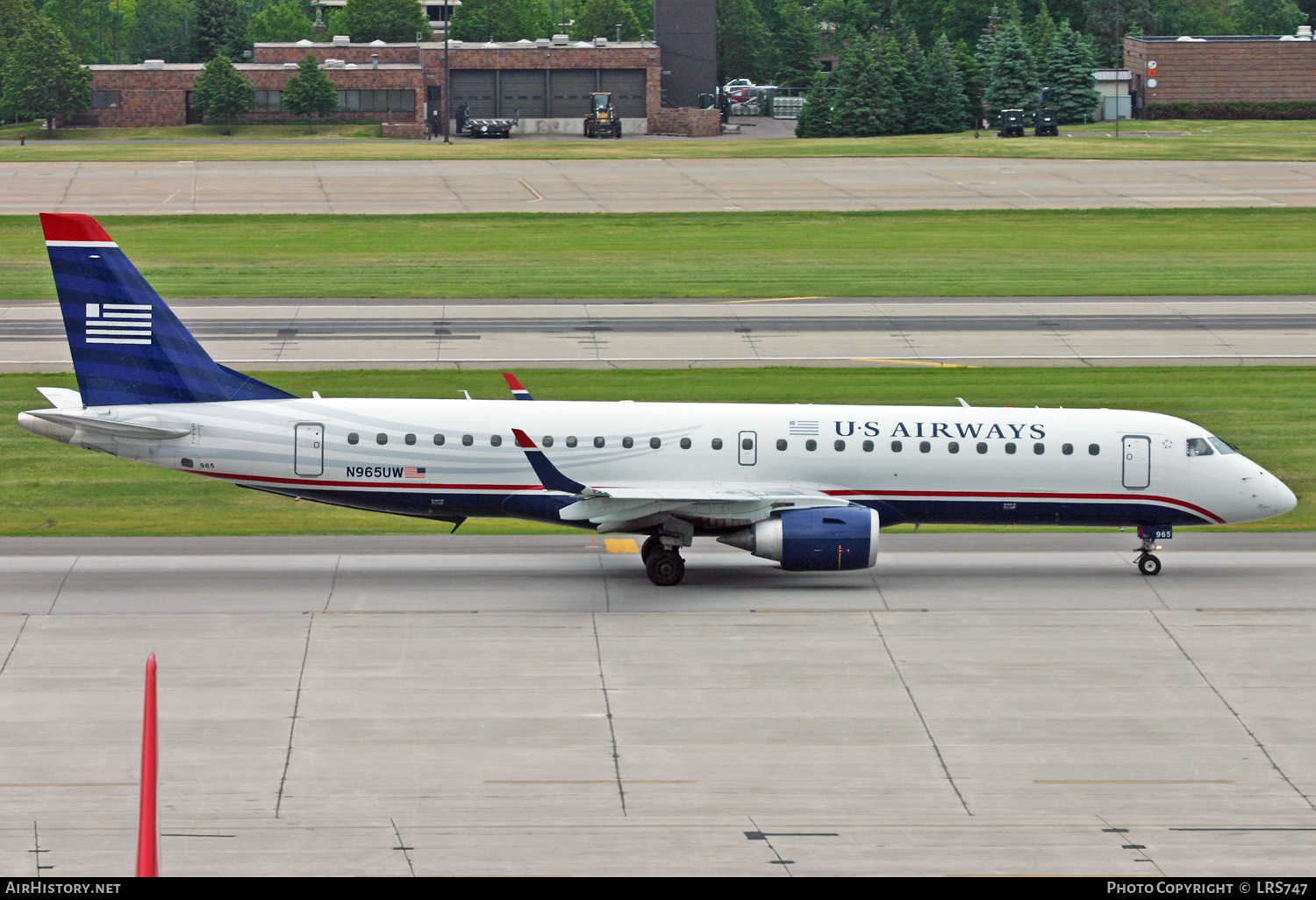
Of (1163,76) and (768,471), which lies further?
(1163,76)

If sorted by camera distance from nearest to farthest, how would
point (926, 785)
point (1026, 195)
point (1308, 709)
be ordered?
point (926, 785) → point (1308, 709) → point (1026, 195)

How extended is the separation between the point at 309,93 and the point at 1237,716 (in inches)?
5209

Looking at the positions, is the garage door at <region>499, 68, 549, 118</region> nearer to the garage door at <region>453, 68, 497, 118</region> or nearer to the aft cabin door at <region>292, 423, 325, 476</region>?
the garage door at <region>453, 68, 497, 118</region>

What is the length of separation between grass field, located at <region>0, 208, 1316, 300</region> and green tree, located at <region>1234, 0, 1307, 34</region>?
118m

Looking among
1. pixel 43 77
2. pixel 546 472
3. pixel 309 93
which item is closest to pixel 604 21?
pixel 309 93

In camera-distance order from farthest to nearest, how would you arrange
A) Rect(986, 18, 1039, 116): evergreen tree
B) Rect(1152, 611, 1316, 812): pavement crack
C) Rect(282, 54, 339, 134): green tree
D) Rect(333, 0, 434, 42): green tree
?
Rect(333, 0, 434, 42): green tree
Rect(282, 54, 339, 134): green tree
Rect(986, 18, 1039, 116): evergreen tree
Rect(1152, 611, 1316, 812): pavement crack

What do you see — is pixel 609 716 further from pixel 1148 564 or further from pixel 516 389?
pixel 1148 564

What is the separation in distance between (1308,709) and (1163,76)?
131m

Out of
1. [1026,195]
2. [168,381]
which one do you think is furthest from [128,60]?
[168,381]

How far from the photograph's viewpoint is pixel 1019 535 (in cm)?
3372

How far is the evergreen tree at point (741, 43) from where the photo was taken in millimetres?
191250

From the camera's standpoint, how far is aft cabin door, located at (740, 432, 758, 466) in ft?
96.4

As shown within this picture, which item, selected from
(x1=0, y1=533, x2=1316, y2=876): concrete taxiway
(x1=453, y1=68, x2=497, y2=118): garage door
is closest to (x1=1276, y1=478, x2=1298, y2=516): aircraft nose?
(x1=0, y1=533, x2=1316, y2=876): concrete taxiway
